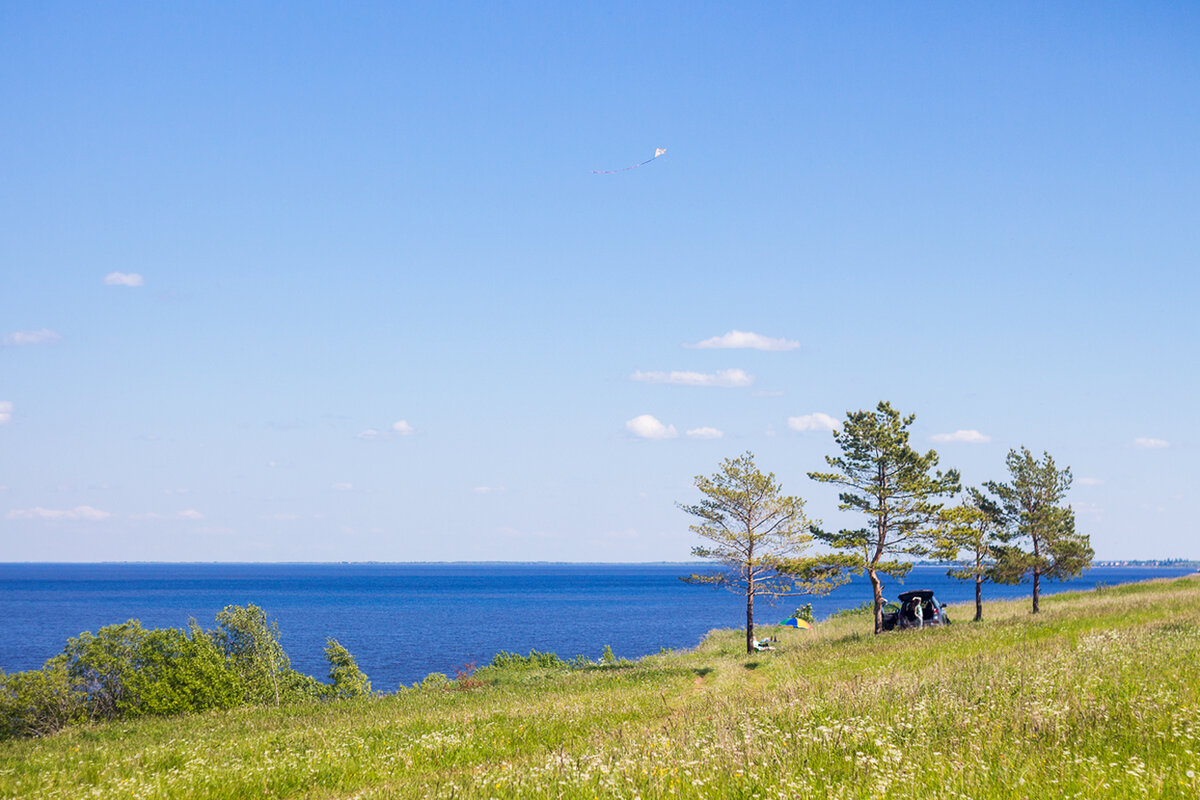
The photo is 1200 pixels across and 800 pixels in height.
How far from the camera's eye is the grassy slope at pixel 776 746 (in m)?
6.68

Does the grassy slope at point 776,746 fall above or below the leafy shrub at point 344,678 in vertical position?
above

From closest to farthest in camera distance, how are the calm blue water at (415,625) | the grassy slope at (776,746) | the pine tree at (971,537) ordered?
the grassy slope at (776,746), the pine tree at (971,537), the calm blue water at (415,625)

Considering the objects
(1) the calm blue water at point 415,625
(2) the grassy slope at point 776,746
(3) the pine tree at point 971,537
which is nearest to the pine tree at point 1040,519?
(3) the pine tree at point 971,537

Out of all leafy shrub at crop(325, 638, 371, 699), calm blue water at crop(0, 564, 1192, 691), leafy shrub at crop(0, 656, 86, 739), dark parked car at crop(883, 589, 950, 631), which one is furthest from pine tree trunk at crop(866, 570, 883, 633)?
calm blue water at crop(0, 564, 1192, 691)

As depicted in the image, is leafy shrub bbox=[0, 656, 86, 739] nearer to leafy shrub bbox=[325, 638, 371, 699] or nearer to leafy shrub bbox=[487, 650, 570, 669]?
leafy shrub bbox=[325, 638, 371, 699]

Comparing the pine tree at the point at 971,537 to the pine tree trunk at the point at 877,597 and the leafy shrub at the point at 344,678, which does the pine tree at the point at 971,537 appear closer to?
the pine tree trunk at the point at 877,597

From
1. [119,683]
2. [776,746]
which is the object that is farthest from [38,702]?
[776,746]

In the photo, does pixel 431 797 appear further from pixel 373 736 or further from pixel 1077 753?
pixel 373 736

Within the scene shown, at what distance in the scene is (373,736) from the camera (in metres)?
15.5

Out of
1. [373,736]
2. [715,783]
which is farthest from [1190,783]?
[373,736]

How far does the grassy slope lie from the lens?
21.9ft

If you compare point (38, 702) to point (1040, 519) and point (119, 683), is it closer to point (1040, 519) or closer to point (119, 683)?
point (119, 683)

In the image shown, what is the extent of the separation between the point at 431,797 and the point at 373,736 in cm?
857

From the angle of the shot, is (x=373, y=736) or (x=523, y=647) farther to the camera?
(x=523, y=647)
